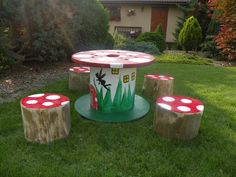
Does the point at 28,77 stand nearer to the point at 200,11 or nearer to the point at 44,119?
the point at 44,119

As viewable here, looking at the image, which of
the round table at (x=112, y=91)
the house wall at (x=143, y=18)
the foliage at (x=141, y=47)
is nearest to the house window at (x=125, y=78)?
the round table at (x=112, y=91)

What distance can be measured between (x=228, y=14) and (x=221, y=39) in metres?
0.99

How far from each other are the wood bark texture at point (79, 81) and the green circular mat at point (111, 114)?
2.32 ft

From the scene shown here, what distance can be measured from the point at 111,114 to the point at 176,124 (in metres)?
1.12

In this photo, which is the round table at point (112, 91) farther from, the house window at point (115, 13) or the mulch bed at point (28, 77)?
the house window at point (115, 13)

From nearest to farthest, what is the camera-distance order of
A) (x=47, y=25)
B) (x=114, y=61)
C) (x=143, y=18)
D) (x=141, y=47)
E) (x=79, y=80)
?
(x=114, y=61) → (x=79, y=80) → (x=47, y=25) → (x=141, y=47) → (x=143, y=18)

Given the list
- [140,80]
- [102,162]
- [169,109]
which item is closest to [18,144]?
[102,162]

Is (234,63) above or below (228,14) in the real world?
below

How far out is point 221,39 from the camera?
Result: 1110 centimetres

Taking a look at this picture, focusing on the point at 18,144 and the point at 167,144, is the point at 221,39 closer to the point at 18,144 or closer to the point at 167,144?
the point at 167,144

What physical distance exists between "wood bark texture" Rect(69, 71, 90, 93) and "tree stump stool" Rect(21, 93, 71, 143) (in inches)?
72.0

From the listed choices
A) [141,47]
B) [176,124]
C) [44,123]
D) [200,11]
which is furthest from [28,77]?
[200,11]

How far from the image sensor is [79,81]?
5219 millimetres

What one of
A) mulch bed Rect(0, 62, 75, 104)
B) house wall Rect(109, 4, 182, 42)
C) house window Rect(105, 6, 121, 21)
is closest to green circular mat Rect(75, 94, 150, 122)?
mulch bed Rect(0, 62, 75, 104)
